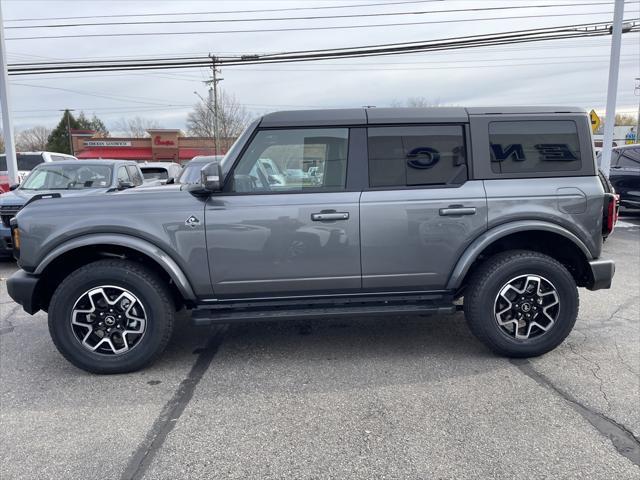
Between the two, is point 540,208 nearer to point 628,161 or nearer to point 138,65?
point 628,161

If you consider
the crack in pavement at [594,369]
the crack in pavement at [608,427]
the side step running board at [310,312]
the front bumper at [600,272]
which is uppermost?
the front bumper at [600,272]

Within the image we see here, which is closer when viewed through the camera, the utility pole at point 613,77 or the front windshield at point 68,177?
the front windshield at point 68,177

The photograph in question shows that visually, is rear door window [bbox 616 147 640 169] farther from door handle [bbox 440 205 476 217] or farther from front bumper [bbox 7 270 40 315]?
front bumper [bbox 7 270 40 315]

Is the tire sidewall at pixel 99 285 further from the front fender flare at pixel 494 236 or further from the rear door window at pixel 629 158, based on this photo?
the rear door window at pixel 629 158

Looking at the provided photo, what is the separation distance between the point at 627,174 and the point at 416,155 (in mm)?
9956

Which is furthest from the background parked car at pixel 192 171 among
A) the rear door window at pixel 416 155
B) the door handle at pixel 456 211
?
the door handle at pixel 456 211

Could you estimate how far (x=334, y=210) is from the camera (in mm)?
3898

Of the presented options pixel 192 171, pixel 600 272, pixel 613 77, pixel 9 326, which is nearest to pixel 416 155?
pixel 600 272

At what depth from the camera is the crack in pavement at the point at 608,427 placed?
2805mm

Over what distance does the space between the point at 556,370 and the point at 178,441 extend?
2.88 meters

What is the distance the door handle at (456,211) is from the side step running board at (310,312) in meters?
0.76

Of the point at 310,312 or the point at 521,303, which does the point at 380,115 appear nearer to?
the point at 310,312

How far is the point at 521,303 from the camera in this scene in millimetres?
4105

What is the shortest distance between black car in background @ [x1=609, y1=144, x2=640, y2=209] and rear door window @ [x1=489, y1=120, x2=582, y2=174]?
8.98m
